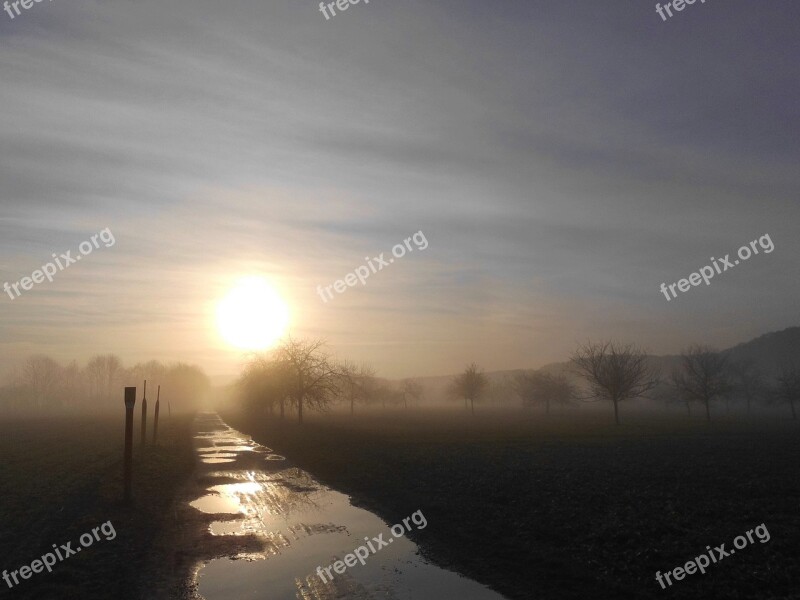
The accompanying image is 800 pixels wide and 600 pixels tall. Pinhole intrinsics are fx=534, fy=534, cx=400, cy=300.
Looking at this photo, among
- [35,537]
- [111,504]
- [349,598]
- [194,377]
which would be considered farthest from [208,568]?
[194,377]

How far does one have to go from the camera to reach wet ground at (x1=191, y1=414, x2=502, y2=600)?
8.78m

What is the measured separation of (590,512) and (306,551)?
7267mm

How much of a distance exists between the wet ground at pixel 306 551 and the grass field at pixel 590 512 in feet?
2.27

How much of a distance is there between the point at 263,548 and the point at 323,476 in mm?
11129

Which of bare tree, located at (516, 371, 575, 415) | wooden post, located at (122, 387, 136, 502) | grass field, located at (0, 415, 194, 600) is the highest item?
wooden post, located at (122, 387, 136, 502)

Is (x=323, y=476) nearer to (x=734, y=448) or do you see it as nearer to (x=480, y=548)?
(x=480, y=548)

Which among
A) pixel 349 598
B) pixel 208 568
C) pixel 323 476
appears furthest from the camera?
pixel 323 476

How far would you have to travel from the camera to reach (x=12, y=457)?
2855 cm

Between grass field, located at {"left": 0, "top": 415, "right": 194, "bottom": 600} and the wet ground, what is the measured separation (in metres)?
1.31

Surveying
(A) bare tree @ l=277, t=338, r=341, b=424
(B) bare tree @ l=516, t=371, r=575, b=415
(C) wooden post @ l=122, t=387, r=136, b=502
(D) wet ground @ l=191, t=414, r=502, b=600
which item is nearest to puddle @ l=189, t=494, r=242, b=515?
(D) wet ground @ l=191, t=414, r=502, b=600

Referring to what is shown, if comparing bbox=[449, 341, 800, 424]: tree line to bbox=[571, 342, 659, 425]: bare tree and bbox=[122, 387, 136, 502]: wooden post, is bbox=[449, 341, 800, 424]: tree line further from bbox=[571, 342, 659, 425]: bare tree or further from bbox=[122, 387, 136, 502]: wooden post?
bbox=[122, 387, 136, 502]: wooden post

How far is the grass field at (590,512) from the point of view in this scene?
30.4 ft

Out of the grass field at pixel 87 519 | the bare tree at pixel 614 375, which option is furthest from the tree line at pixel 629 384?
the grass field at pixel 87 519

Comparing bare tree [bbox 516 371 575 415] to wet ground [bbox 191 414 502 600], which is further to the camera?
bare tree [bbox 516 371 575 415]
